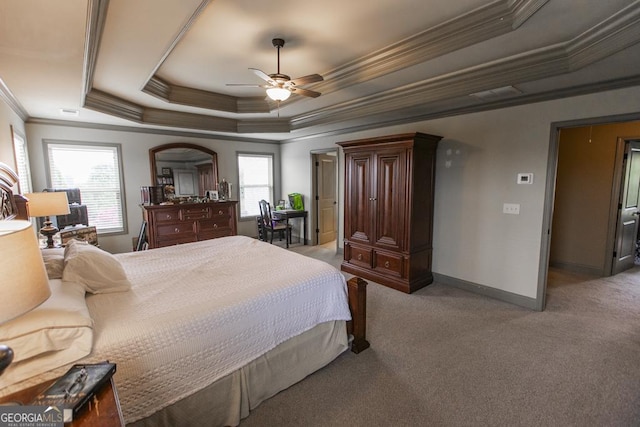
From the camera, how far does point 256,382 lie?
1929mm

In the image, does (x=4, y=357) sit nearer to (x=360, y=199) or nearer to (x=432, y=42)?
(x=432, y=42)

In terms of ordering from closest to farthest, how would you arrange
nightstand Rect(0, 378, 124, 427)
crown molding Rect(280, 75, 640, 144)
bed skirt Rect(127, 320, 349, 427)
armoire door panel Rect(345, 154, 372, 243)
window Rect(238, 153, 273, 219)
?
nightstand Rect(0, 378, 124, 427)
bed skirt Rect(127, 320, 349, 427)
crown molding Rect(280, 75, 640, 144)
armoire door panel Rect(345, 154, 372, 243)
window Rect(238, 153, 273, 219)

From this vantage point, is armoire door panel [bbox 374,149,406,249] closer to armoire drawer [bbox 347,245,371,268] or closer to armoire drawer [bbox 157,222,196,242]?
armoire drawer [bbox 347,245,371,268]

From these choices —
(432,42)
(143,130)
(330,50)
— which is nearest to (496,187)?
(432,42)

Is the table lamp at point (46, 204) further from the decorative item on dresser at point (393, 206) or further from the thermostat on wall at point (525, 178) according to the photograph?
the thermostat on wall at point (525, 178)

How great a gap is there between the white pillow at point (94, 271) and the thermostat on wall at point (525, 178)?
4031 millimetres

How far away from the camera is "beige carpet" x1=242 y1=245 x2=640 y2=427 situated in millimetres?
1892

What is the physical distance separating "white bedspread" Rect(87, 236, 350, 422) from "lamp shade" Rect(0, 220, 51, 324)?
649 millimetres

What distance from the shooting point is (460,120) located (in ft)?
12.6

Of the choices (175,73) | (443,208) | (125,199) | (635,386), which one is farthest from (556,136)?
(125,199)

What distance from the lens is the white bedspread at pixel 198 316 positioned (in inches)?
57.4

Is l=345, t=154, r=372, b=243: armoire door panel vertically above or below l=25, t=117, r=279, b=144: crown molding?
below

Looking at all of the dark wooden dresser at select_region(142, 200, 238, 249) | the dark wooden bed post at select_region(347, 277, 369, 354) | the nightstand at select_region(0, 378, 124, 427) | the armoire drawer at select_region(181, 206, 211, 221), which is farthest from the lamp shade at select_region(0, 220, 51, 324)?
the armoire drawer at select_region(181, 206, 211, 221)

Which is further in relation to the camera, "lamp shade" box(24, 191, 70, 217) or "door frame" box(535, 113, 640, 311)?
"door frame" box(535, 113, 640, 311)
